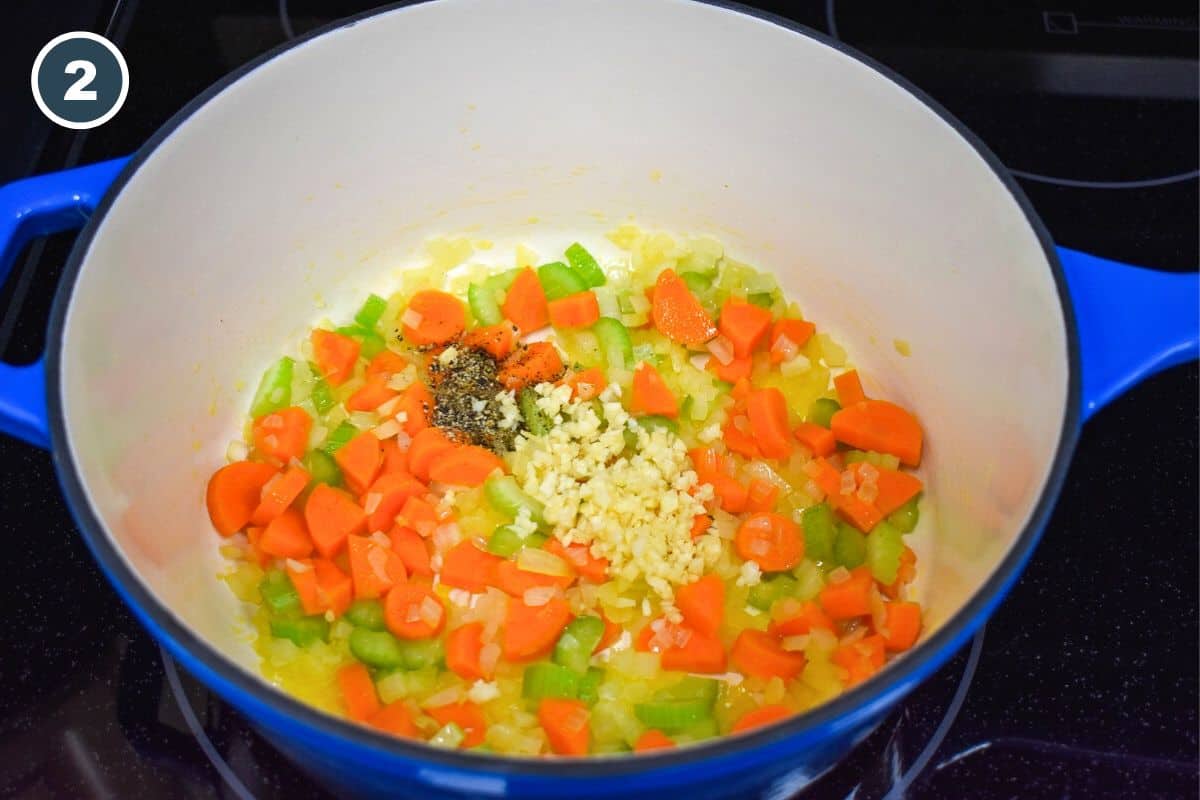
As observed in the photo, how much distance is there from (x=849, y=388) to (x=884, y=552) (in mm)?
332

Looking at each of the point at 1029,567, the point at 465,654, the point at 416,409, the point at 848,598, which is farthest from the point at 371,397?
the point at 1029,567

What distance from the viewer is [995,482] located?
58.1 inches

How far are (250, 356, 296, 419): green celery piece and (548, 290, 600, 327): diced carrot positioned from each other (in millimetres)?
467

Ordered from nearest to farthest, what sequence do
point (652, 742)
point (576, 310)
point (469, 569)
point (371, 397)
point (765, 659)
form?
point (652, 742) < point (765, 659) < point (469, 569) < point (371, 397) < point (576, 310)

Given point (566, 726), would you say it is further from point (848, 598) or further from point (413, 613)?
point (848, 598)

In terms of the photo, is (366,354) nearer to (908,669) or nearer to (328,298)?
(328,298)

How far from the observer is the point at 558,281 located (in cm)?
196

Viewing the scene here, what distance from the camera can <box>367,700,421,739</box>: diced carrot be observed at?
4.73 ft

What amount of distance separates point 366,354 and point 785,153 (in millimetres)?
796

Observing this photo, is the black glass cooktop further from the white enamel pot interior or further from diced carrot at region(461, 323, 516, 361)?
diced carrot at region(461, 323, 516, 361)

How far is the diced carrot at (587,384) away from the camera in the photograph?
1808 millimetres

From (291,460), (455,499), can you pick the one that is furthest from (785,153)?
(291,460)

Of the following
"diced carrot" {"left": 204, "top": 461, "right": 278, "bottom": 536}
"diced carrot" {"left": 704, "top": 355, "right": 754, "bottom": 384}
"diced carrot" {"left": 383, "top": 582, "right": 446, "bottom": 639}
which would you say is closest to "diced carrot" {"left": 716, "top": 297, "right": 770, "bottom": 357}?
"diced carrot" {"left": 704, "top": 355, "right": 754, "bottom": 384}

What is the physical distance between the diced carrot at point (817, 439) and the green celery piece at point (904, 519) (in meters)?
0.15
